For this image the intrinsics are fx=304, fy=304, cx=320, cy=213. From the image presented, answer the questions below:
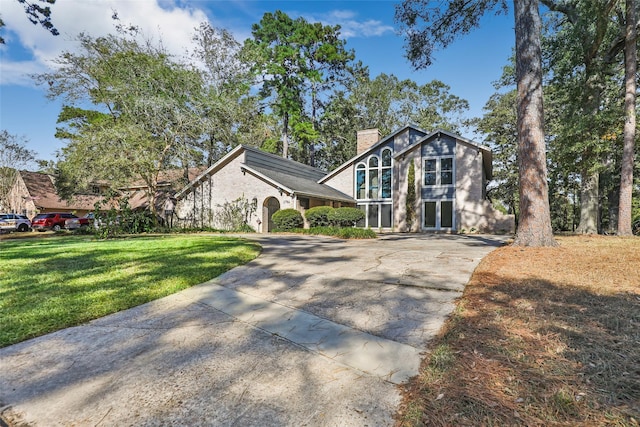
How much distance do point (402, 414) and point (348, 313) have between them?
5.73 ft

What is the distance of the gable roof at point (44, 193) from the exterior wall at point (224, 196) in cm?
1787

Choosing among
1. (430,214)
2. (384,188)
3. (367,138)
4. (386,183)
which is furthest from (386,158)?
(430,214)

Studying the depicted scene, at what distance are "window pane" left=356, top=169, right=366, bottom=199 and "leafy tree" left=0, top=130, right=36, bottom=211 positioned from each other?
36.8m

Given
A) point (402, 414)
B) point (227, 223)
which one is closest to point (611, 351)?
point (402, 414)

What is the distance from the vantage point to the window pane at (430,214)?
1988 cm

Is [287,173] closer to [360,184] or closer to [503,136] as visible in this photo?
[360,184]

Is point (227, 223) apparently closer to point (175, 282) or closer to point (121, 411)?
point (175, 282)

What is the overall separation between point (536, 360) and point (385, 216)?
19.5 metres

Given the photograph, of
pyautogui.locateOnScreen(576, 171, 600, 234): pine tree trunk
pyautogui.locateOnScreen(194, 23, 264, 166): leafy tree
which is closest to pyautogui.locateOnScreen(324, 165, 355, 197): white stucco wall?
pyautogui.locateOnScreen(194, 23, 264, 166): leafy tree

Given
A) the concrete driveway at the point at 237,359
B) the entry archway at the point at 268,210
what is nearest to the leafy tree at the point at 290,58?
the entry archway at the point at 268,210

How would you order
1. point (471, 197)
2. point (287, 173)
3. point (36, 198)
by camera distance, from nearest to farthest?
point (471, 197) < point (287, 173) < point (36, 198)

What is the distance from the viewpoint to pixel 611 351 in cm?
233

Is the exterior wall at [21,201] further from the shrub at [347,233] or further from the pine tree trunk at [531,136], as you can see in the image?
the pine tree trunk at [531,136]

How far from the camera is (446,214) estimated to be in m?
19.5
